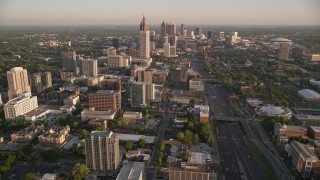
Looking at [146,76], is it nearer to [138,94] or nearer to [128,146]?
[138,94]

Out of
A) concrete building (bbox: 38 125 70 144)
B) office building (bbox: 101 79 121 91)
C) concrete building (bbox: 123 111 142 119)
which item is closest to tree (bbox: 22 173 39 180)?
concrete building (bbox: 38 125 70 144)

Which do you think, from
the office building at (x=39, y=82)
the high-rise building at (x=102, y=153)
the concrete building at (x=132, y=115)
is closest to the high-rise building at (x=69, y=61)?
the office building at (x=39, y=82)

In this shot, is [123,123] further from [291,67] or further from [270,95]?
[291,67]

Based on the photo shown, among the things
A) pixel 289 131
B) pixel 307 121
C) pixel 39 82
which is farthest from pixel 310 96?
pixel 39 82

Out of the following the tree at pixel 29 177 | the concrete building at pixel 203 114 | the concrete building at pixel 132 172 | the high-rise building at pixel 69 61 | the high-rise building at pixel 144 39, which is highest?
the high-rise building at pixel 144 39

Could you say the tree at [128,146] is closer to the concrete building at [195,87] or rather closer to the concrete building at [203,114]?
the concrete building at [203,114]

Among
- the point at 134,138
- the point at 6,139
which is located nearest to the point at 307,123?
the point at 134,138
